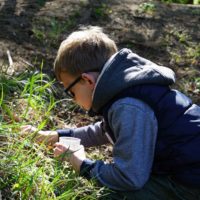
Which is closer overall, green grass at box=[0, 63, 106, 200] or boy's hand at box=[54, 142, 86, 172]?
green grass at box=[0, 63, 106, 200]

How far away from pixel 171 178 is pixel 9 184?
92 cm

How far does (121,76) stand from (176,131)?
415mm

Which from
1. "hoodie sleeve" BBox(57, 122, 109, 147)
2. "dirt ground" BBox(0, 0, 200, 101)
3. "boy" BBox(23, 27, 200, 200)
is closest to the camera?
"boy" BBox(23, 27, 200, 200)

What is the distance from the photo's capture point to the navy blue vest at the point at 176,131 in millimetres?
2865

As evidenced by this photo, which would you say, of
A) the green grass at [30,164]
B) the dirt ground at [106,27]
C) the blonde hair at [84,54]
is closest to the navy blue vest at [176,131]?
the blonde hair at [84,54]

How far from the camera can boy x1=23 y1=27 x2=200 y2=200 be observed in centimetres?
279

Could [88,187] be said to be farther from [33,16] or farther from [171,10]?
[171,10]

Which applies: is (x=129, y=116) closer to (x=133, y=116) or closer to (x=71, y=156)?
(x=133, y=116)

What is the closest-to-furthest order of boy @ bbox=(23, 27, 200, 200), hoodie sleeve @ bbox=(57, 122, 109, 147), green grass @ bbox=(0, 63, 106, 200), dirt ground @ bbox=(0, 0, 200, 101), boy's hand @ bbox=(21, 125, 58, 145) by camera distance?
green grass @ bbox=(0, 63, 106, 200) < boy @ bbox=(23, 27, 200, 200) < boy's hand @ bbox=(21, 125, 58, 145) < hoodie sleeve @ bbox=(57, 122, 109, 147) < dirt ground @ bbox=(0, 0, 200, 101)

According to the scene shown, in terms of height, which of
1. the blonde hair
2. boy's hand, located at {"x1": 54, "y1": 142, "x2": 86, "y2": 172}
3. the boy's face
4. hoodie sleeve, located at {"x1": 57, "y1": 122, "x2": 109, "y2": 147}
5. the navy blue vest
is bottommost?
hoodie sleeve, located at {"x1": 57, "y1": 122, "x2": 109, "y2": 147}

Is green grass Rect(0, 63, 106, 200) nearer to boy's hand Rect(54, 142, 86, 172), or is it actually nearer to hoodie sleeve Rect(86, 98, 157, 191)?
boy's hand Rect(54, 142, 86, 172)

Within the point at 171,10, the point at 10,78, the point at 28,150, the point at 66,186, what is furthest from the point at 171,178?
the point at 171,10

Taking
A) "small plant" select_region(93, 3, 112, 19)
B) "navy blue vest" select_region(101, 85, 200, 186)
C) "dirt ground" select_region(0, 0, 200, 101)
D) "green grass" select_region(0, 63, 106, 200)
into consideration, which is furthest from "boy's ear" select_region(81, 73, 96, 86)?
"small plant" select_region(93, 3, 112, 19)

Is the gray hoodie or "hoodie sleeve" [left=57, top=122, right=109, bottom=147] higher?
the gray hoodie
